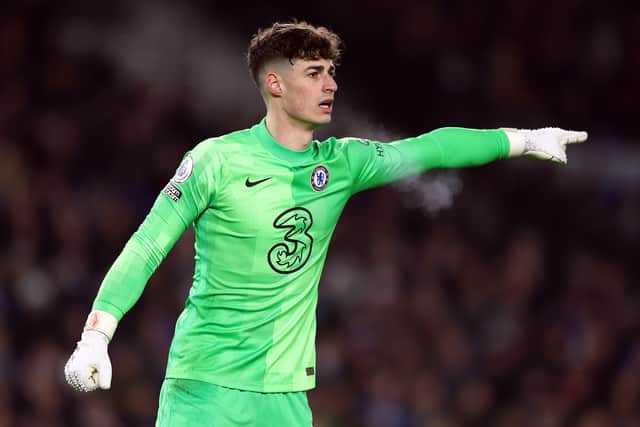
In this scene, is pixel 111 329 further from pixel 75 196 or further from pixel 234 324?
pixel 75 196

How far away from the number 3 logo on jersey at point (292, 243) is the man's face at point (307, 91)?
381mm

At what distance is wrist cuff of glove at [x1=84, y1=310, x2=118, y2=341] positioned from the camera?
4.08 metres

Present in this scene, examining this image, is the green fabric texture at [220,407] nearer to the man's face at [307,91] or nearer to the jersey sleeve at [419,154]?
the jersey sleeve at [419,154]

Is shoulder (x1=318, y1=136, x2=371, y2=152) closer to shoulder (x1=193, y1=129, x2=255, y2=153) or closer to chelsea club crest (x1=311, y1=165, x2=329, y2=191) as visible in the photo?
chelsea club crest (x1=311, y1=165, x2=329, y2=191)

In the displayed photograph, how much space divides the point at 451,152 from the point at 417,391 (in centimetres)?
443

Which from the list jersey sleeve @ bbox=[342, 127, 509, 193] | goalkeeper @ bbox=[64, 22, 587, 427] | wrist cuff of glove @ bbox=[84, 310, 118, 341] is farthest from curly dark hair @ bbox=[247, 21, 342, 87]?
wrist cuff of glove @ bbox=[84, 310, 118, 341]

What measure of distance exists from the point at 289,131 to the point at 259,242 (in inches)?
19.3

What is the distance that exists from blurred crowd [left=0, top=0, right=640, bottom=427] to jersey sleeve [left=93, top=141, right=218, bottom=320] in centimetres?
456

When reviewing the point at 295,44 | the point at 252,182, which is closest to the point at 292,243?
the point at 252,182

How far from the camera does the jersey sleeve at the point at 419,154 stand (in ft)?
15.7

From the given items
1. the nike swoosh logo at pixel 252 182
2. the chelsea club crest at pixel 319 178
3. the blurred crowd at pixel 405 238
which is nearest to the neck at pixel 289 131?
the chelsea club crest at pixel 319 178

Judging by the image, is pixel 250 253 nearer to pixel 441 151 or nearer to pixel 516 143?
pixel 441 151

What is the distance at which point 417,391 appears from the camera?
354 inches

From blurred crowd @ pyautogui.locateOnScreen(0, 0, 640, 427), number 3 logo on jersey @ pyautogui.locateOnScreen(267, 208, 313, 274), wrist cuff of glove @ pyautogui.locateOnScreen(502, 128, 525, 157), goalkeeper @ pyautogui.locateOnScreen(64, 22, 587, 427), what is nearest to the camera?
goalkeeper @ pyautogui.locateOnScreen(64, 22, 587, 427)
